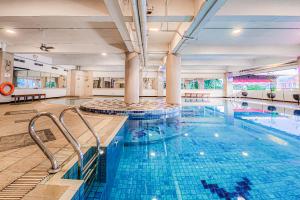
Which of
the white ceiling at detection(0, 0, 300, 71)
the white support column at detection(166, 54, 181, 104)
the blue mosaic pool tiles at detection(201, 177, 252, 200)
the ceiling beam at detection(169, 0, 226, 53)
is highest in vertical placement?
the white ceiling at detection(0, 0, 300, 71)

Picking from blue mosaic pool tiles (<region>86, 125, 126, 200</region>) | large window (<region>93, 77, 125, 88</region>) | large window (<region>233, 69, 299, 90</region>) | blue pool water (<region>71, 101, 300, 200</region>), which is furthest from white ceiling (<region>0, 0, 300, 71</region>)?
large window (<region>233, 69, 299, 90</region>)

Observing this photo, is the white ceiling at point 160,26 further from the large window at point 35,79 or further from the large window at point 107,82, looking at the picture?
the large window at point 107,82

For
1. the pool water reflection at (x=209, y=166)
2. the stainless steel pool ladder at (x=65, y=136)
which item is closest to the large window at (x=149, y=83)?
the pool water reflection at (x=209, y=166)

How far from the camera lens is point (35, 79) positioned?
10.5 meters

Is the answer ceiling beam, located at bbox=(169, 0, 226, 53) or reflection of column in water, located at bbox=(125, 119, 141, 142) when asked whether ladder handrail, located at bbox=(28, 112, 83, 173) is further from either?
ceiling beam, located at bbox=(169, 0, 226, 53)

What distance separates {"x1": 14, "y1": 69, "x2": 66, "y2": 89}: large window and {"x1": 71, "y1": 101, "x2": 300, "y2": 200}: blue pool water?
30.5 ft

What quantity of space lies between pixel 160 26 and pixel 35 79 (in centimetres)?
969

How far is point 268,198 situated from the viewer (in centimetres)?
167

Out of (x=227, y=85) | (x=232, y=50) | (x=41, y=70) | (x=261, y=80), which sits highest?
(x=232, y=50)

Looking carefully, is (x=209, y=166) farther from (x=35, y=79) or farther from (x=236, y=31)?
(x=35, y=79)

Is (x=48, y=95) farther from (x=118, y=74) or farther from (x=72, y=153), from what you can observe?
(x=72, y=153)

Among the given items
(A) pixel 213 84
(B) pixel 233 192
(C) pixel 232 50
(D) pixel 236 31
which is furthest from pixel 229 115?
(A) pixel 213 84

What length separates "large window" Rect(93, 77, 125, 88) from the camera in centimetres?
1669

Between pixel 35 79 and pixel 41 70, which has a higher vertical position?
pixel 41 70
